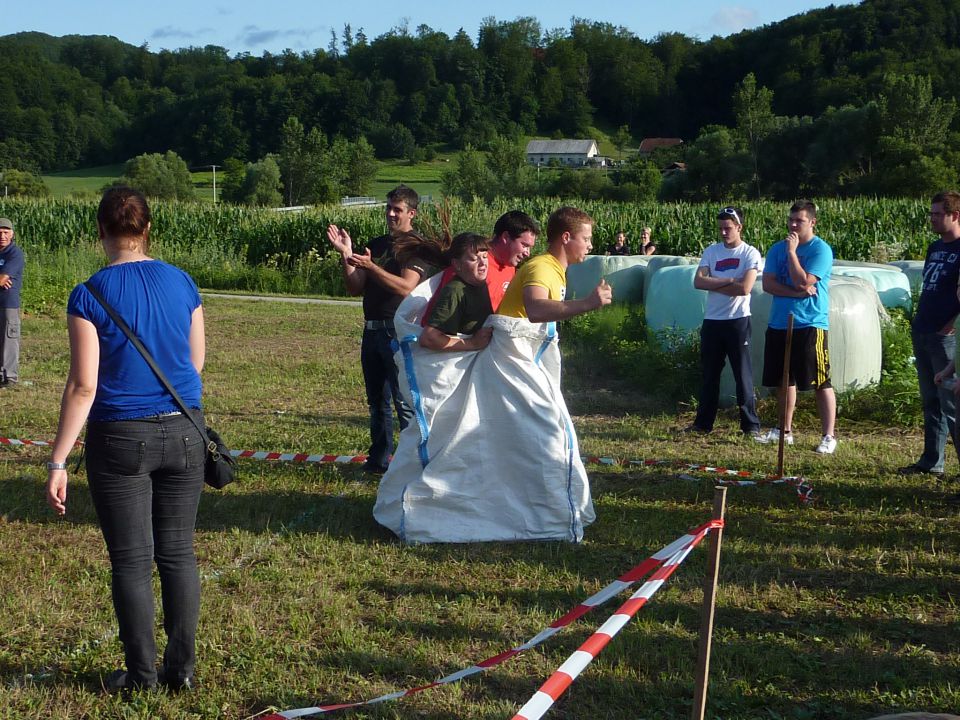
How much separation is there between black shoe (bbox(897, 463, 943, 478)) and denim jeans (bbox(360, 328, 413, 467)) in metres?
3.69

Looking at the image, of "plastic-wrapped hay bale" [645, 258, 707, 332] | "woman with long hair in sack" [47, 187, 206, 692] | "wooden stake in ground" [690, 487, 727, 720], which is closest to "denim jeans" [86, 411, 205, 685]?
"woman with long hair in sack" [47, 187, 206, 692]

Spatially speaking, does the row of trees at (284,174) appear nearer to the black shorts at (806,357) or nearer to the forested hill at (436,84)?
the forested hill at (436,84)

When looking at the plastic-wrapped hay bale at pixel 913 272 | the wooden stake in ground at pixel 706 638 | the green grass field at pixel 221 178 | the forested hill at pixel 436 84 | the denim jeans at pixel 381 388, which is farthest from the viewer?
the forested hill at pixel 436 84

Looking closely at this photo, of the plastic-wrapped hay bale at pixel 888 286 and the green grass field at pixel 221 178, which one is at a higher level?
the green grass field at pixel 221 178

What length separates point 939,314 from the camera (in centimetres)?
702

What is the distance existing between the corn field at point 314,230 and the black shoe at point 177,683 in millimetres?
20274

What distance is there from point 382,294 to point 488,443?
161cm

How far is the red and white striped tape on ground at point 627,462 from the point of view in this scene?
7117 mm

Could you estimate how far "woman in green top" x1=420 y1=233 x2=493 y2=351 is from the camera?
5648mm

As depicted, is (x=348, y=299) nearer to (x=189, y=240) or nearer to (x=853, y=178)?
(x=189, y=240)

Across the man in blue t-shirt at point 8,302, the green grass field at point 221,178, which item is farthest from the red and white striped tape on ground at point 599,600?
the green grass field at point 221,178

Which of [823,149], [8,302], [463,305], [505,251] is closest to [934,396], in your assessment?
[505,251]

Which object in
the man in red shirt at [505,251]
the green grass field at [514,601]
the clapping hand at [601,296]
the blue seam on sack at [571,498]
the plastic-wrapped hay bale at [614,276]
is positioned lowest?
the green grass field at [514,601]

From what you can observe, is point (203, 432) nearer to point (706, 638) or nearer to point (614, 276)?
point (706, 638)
